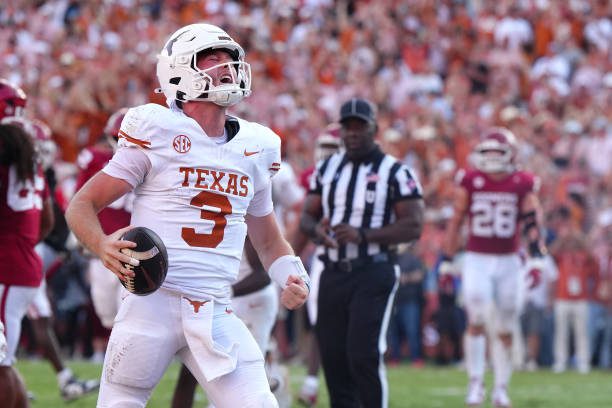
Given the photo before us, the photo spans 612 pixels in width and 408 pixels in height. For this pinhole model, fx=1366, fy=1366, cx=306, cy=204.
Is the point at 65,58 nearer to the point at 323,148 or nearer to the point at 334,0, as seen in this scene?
the point at 334,0

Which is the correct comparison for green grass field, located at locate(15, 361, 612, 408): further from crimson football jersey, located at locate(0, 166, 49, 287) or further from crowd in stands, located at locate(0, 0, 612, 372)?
crimson football jersey, located at locate(0, 166, 49, 287)

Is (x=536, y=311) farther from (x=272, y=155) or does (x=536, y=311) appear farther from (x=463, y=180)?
(x=272, y=155)

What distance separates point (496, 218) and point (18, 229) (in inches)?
180

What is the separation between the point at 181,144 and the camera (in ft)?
15.4

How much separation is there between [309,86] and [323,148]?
24.4 feet

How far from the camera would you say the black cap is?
7.46m

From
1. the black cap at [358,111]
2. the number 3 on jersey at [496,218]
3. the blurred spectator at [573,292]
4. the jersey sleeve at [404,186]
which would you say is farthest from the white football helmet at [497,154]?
the blurred spectator at [573,292]

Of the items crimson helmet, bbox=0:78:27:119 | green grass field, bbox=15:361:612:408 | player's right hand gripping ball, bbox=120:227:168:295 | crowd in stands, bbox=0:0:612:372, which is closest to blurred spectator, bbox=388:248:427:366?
crowd in stands, bbox=0:0:612:372

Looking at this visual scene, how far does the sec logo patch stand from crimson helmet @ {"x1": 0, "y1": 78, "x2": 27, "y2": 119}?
81.5 inches

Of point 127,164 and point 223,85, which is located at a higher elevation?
point 223,85

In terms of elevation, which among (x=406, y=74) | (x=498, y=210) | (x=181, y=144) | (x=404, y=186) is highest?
(x=406, y=74)

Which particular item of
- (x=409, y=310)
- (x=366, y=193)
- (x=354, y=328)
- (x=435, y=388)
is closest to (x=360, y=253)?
(x=366, y=193)

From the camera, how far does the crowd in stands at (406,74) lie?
14906 millimetres

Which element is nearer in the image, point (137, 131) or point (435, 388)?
point (137, 131)
